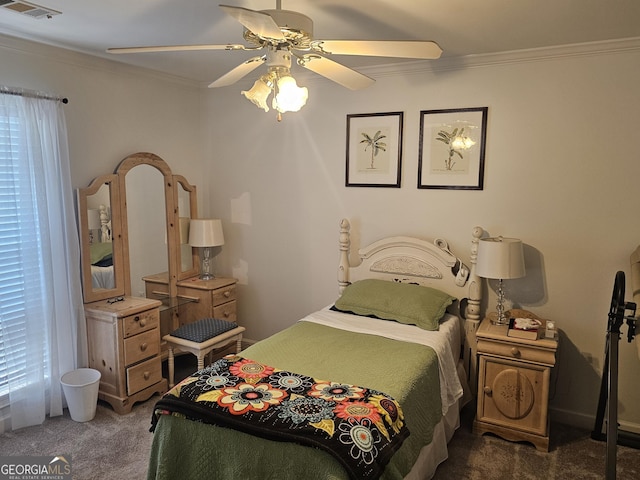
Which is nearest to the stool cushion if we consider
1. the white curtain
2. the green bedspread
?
the white curtain

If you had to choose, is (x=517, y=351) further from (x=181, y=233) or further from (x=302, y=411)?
(x=181, y=233)

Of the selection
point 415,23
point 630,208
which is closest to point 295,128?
point 415,23

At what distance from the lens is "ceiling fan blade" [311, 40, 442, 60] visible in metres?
1.87

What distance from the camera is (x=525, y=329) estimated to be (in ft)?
9.37

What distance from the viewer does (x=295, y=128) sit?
3.89 metres

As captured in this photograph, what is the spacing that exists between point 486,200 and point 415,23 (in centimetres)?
134

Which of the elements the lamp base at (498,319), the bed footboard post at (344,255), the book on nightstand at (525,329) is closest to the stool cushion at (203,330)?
the bed footboard post at (344,255)

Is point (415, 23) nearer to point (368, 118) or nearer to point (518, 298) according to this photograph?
point (368, 118)

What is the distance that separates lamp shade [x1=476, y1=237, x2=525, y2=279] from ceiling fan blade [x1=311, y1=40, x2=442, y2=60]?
4.57 ft

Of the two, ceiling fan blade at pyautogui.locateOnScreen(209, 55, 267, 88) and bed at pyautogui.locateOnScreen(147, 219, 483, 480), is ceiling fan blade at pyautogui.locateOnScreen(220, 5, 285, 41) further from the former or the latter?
bed at pyautogui.locateOnScreen(147, 219, 483, 480)

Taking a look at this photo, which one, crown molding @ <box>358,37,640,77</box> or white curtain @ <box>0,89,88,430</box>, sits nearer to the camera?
crown molding @ <box>358,37,640,77</box>

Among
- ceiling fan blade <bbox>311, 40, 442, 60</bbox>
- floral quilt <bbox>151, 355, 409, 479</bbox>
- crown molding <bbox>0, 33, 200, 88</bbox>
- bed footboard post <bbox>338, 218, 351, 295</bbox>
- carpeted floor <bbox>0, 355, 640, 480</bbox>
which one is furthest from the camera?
bed footboard post <bbox>338, 218, 351, 295</bbox>

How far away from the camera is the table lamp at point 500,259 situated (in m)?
2.86

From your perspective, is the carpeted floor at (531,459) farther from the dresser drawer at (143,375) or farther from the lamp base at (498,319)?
the dresser drawer at (143,375)
